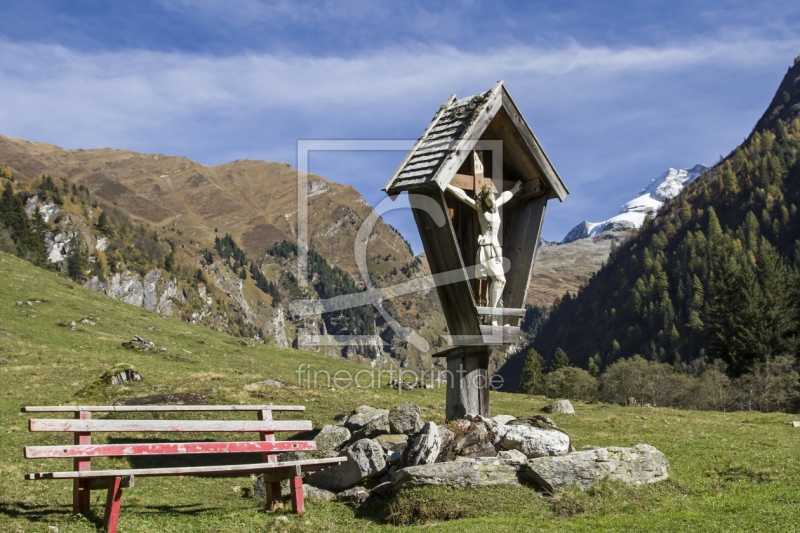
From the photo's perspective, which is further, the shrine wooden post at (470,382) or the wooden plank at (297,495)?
the shrine wooden post at (470,382)

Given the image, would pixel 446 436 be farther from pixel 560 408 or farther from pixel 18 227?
pixel 18 227

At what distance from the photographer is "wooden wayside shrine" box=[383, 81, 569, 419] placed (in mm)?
10773

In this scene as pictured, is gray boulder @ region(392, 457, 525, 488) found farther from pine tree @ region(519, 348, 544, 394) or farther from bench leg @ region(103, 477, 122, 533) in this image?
pine tree @ region(519, 348, 544, 394)

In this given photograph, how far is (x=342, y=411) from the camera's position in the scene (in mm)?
20422

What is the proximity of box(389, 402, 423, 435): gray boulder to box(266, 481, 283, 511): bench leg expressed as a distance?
4493mm

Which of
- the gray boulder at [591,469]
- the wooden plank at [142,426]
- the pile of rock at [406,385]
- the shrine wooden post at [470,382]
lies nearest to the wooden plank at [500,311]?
the shrine wooden post at [470,382]

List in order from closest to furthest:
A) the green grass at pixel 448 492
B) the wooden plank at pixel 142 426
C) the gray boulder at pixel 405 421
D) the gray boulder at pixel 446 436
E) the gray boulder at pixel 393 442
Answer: the wooden plank at pixel 142 426 < the green grass at pixel 448 492 < the gray boulder at pixel 446 436 < the gray boulder at pixel 393 442 < the gray boulder at pixel 405 421

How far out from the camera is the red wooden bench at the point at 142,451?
7.58m

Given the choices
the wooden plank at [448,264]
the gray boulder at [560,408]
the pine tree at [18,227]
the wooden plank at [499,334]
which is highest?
the pine tree at [18,227]

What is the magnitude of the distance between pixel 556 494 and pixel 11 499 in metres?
8.68

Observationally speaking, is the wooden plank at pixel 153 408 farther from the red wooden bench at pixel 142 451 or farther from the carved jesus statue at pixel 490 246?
the carved jesus statue at pixel 490 246

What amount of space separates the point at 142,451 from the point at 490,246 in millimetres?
7103

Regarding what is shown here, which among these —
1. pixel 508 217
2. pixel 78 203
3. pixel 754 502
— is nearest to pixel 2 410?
pixel 508 217

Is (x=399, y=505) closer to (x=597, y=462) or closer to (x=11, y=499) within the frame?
(x=597, y=462)
